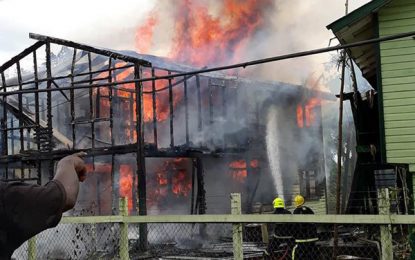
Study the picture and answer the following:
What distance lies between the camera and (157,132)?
17250 mm

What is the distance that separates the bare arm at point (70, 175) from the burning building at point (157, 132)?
9.96m

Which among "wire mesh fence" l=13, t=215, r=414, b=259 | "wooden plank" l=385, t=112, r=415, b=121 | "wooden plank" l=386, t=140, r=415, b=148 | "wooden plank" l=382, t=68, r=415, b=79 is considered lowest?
"wire mesh fence" l=13, t=215, r=414, b=259

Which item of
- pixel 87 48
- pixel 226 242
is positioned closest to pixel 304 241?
pixel 226 242

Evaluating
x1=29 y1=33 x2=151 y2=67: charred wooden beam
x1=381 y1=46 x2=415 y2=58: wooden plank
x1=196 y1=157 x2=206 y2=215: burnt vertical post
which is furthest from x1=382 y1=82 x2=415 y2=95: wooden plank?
x1=196 y1=157 x2=206 y2=215: burnt vertical post

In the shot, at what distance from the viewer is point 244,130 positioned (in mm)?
19531

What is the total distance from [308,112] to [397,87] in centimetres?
1390

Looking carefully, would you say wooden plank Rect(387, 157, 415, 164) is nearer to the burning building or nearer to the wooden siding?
the wooden siding

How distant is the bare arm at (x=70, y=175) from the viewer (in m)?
2.25

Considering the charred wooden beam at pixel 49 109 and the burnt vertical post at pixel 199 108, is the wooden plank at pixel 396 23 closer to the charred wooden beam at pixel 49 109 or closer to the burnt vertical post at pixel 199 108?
the burnt vertical post at pixel 199 108

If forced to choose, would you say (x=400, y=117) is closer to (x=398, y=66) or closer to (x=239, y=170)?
(x=398, y=66)

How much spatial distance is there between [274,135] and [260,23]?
4.69 meters

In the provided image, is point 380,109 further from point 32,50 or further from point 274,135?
point 274,135

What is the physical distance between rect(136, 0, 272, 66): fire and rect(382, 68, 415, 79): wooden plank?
10847mm

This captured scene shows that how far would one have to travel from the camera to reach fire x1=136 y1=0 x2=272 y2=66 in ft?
66.7
